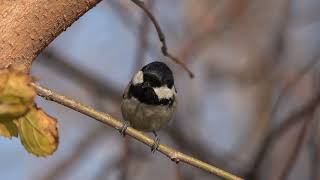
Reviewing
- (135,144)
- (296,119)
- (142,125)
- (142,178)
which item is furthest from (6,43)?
(142,178)

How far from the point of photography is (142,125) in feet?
5.42

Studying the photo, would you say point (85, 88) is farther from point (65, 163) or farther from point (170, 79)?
point (170, 79)

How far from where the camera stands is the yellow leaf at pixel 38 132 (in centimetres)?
70

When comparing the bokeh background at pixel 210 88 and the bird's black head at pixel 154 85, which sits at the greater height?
the bird's black head at pixel 154 85

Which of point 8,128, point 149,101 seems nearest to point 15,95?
point 8,128

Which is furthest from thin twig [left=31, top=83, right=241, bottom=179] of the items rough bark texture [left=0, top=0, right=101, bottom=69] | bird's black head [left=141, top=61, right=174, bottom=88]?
bird's black head [left=141, top=61, right=174, bottom=88]

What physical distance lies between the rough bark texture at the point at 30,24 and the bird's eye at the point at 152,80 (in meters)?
0.63

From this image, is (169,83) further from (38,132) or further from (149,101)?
(38,132)

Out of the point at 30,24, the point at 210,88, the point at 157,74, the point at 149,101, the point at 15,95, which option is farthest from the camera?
the point at 210,88

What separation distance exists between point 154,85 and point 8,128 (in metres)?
0.84

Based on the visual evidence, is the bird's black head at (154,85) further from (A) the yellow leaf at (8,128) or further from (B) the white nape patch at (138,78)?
(A) the yellow leaf at (8,128)

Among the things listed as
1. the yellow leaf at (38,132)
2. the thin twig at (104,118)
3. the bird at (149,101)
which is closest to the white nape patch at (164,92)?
the bird at (149,101)

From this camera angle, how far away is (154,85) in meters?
1.51

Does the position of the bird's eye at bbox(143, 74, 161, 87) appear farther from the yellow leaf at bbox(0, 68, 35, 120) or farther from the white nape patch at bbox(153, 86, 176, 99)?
the yellow leaf at bbox(0, 68, 35, 120)
